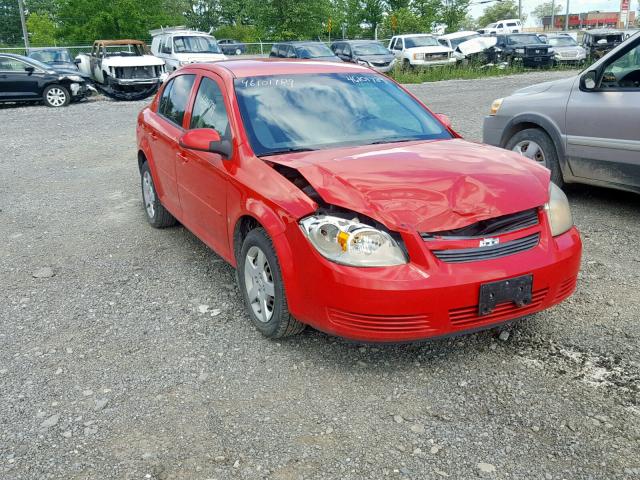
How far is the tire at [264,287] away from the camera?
3.64 meters

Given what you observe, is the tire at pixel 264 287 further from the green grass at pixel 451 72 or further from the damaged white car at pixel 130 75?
the green grass at pixel 451 72

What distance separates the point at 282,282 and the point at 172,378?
2.59ft

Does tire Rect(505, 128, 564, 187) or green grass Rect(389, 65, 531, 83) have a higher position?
tire Rect(505, 128, 564, 187)

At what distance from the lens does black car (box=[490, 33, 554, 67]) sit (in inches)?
1063

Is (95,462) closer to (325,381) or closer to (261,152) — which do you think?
(325,381)

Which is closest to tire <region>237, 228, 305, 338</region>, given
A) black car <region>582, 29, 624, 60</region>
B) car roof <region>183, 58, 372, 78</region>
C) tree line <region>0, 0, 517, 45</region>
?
car roof <region>183, 58, 372, 78</region>

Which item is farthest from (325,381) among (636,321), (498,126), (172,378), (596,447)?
(498,126)

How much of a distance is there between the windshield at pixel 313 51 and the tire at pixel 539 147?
17.4 meters

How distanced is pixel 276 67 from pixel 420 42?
24357mm

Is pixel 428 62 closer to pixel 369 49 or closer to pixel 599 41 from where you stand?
pixel 369 49

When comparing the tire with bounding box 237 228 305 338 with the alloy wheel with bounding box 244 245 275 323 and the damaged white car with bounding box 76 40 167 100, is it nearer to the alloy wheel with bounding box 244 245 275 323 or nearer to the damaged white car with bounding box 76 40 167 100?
the alloy wheel with bounding box 244 245 275 323

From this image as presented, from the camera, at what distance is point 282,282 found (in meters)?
3.57

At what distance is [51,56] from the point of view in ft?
77.3

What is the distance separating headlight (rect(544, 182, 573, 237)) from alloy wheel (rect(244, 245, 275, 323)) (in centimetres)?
161
